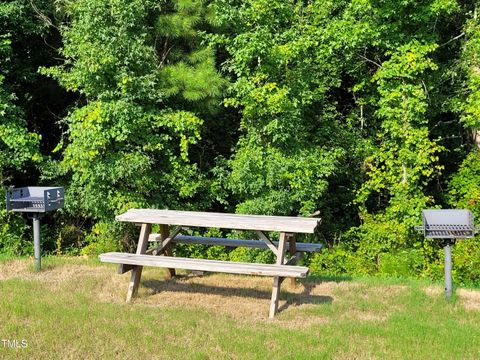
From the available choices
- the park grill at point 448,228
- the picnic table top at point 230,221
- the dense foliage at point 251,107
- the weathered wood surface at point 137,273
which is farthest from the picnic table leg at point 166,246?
the park grill at point 448,228

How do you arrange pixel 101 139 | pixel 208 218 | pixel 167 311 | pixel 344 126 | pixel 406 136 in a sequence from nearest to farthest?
pixel 167 311
pixel 208 218
pixel 101 139
pixel 406 136
pixel 344 126

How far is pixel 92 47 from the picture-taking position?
8.99 metres

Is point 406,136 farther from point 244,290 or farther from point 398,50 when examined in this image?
point 244,290

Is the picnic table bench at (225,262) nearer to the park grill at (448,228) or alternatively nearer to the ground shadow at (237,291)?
the ground shadow at (237,291)

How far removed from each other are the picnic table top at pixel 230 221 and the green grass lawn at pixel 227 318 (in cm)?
81

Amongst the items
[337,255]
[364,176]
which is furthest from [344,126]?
[337,255]

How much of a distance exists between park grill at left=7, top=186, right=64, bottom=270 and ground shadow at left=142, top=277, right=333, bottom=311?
153 cm

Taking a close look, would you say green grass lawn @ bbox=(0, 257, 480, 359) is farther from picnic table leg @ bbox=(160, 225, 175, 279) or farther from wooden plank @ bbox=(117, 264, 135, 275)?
wooden plank @ bbox=(117, 264, 135, 275)

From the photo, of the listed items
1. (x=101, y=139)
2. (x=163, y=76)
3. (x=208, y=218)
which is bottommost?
(x=208, y=218)

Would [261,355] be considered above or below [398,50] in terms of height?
below

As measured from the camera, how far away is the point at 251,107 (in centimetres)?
945

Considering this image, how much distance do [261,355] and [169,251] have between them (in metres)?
2.89

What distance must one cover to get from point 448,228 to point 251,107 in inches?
174

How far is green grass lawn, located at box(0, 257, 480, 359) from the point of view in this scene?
4.46m
